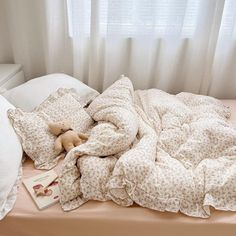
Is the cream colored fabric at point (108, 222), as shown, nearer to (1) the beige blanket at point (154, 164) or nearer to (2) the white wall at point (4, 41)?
(1) the beige blanket at point (154, 164)

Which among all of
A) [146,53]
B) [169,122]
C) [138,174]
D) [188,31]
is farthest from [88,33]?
[138,174]

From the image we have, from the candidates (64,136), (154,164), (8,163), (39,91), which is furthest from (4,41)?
(154,164)

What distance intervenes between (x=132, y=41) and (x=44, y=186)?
1.23 m

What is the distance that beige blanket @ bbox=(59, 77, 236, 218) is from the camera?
98 cm

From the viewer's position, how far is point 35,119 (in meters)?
1.25

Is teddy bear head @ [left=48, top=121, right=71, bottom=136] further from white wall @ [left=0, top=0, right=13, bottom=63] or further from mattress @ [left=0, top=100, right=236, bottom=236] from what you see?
white wall @ [left=0, top=0, right=13, bottom=63]

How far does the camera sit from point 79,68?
188 cm

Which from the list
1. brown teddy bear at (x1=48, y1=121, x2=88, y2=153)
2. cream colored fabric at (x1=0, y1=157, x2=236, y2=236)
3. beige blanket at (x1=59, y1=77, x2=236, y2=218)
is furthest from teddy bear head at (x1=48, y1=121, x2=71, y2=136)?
cream colored fabric at (x1=0, y1=157, x2=236, y2=236)

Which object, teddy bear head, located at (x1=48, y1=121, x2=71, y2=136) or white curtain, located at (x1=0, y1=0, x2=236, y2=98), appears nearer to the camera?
teddy bear head, located at (x1=48, y1=121, x2=71, y2=136)

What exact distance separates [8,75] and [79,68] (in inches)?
20.0

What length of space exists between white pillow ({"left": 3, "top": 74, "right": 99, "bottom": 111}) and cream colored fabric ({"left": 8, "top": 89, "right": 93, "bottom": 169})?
7 centimetres

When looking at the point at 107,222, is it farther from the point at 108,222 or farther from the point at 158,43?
the point at 158,43

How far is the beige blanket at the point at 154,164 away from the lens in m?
0.98

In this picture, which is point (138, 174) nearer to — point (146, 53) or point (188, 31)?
point (146, 53)
